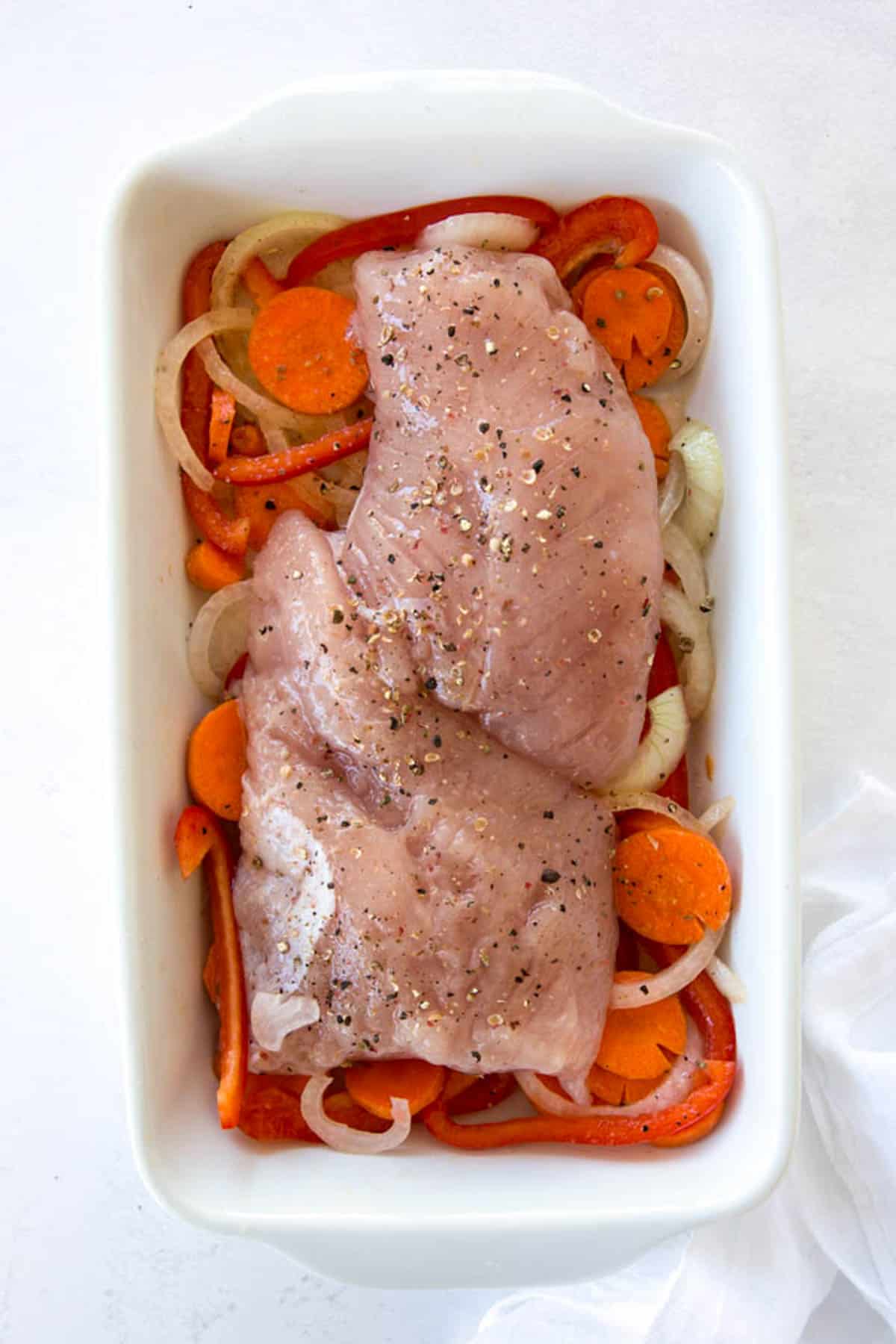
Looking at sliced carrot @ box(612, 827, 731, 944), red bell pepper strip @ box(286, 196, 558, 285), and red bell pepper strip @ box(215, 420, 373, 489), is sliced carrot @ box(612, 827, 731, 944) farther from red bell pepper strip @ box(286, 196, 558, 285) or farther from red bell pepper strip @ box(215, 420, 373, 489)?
red bell pepper strip @ box(286, 196, 558, 285)

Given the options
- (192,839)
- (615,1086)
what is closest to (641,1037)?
(615,1086)

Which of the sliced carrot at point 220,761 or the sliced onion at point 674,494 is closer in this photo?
the sliced carrot at point 220,761

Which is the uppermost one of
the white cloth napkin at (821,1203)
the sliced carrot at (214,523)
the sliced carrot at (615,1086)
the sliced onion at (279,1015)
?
the sliced carrot at (214,523)

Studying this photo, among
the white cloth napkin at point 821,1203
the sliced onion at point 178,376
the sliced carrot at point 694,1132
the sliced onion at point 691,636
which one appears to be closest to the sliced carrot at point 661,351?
the sliced onion at point 691,636

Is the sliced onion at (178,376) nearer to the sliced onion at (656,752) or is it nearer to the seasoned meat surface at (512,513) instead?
the seasoned meat surface at (512,513)

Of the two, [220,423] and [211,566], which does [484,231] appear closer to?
[220,423]

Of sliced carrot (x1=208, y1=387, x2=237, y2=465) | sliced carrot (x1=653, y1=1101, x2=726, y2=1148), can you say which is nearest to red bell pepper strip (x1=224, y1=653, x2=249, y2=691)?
sliced carrot (x1=208, y1=387, x2=237, y2=465)

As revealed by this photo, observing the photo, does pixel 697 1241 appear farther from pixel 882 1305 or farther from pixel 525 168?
pixel 525 168
